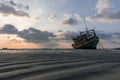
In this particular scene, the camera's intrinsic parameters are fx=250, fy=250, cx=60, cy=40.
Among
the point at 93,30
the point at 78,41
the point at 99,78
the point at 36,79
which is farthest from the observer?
the point at 78,41

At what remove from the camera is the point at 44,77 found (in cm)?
747

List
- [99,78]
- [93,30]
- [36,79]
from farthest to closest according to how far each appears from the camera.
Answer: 1. [93,30]
2. [99,78]
3. [36,79]

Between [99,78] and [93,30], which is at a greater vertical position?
[93,30]

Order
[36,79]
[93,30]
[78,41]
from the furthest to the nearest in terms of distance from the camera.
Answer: [78,41] → [93,30] → [36,79]

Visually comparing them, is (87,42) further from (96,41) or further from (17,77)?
(17,77)

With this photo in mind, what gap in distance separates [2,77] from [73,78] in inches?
84.1

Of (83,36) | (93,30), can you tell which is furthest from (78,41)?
(93,30)

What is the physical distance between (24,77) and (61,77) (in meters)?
1.11

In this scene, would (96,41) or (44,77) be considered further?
(96,41)

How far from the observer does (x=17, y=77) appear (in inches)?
295

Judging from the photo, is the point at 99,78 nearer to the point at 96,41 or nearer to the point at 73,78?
the point at 73,78

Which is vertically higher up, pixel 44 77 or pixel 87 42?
pixel 87 42

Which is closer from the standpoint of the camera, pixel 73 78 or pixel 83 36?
pixel 73 78

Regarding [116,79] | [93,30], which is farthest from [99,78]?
[93,30]
